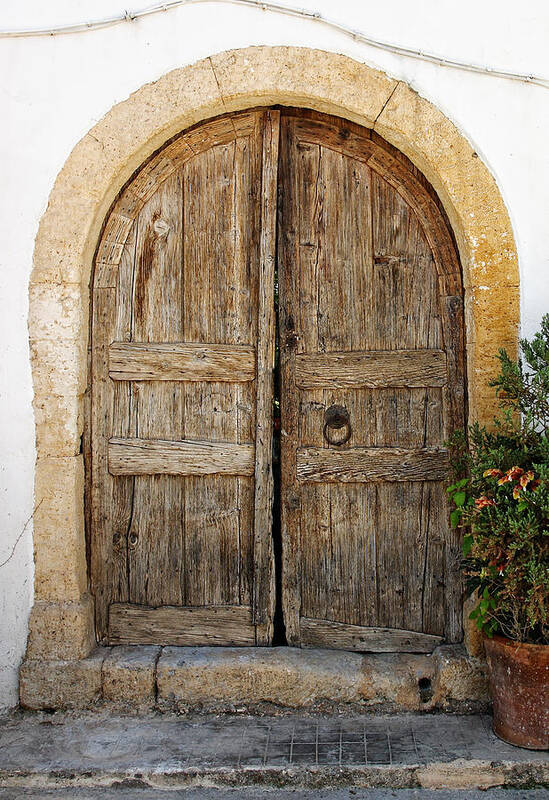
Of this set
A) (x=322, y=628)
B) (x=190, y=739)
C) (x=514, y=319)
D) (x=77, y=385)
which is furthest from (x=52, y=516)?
(x=514, y=319)

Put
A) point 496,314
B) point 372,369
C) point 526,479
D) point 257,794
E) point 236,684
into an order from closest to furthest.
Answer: point 526,479
point 257,794
point 496,314
point 236,684
point 372,369

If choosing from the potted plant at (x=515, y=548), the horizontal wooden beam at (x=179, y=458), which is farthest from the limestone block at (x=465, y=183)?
the horizontal wooden beam at (x=179, y=458)

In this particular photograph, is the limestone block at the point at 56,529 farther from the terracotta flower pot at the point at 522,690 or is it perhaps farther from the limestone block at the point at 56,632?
the terracotta flower pot at the point at 522,690

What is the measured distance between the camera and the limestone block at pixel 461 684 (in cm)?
314

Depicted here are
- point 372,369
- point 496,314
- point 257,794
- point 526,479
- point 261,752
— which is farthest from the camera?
point 372,369

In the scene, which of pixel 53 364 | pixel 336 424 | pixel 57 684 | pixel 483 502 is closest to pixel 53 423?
pixel 53 364

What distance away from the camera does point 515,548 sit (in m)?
2.60

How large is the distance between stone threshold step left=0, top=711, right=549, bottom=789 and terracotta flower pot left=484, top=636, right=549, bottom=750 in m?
0.07

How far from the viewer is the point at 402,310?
11.0 feet

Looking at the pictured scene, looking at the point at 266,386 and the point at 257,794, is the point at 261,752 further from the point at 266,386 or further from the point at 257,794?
the point at 266,386

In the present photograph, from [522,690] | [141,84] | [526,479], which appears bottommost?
[522,690]

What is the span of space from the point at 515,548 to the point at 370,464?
91 centimetres

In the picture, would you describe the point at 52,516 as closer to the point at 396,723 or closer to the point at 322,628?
the point at 322,628

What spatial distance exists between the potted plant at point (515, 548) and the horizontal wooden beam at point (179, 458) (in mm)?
1066
